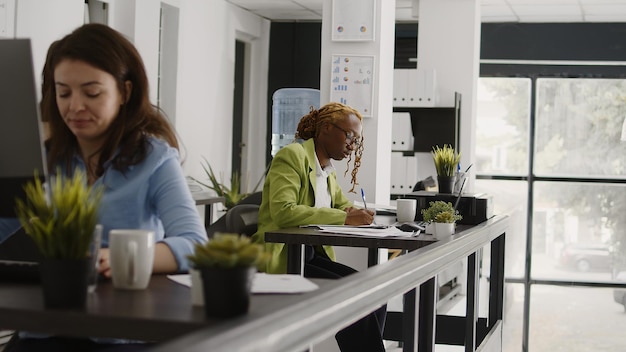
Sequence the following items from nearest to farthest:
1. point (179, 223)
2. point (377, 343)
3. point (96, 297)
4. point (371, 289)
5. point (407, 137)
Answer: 1. point (96, 297)
2. point (371, 289)
3. point (179, 223)
4. point (377, 343)
5. point (407, 137)

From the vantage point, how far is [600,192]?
977 centimetres

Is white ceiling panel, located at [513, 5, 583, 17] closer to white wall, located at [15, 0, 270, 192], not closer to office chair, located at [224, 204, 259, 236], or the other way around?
white wall, located at [15, 0, 270, 192]

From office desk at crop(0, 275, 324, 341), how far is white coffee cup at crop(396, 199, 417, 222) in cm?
251

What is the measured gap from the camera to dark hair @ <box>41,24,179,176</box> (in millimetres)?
1849

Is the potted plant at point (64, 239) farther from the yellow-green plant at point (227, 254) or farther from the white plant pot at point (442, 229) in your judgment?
the white plant pot at point (442, 229)

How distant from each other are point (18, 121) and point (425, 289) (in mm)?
1535

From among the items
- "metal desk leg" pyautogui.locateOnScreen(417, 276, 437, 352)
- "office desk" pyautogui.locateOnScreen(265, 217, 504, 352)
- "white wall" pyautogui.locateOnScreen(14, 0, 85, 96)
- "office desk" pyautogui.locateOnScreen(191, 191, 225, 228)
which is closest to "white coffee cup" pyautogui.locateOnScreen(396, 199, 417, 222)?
"office desk" pyautogui.locateOnScreen(265, 217, 504, 352)

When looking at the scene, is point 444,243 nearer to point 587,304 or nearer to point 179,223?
point 179,223

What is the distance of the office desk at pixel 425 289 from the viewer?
264 cm

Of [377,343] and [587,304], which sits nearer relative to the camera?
[377,343]

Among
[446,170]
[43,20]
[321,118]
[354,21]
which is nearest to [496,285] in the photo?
[446,170]

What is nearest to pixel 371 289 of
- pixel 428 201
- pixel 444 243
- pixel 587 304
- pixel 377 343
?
pixel 444 243

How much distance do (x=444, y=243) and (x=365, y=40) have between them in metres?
3.27

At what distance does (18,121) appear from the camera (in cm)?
152
